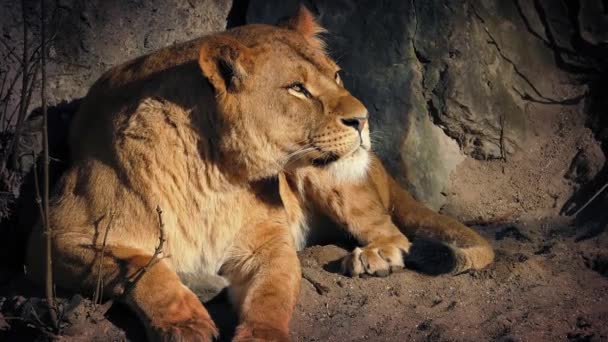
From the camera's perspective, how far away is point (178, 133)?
3.30 m

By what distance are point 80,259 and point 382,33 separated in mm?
Answer: 2198

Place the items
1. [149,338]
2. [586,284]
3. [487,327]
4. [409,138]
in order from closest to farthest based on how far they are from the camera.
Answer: [149,338], [487,327], [586,284], [409,138]

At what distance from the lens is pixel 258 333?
9.70 feet

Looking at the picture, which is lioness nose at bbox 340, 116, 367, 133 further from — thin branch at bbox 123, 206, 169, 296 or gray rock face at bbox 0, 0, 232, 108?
gray rock face at bbox 0, 0, 232, 108

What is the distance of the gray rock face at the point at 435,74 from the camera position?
448 centimetres

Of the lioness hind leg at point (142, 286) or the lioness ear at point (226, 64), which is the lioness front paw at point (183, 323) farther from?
the lioness ear at point (226, 64)

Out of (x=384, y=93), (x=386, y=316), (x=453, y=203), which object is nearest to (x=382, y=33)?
(x=384, y=93)

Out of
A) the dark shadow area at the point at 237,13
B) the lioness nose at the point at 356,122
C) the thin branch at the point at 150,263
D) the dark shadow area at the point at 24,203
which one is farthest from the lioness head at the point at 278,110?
the dark shadow area at the point at 237,13

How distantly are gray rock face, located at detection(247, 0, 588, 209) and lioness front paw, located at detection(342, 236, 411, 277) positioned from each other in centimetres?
73

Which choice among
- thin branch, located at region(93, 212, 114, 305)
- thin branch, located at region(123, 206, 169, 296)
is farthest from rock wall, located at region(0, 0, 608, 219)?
thin branch, located at region(123, 206, 169, 296)

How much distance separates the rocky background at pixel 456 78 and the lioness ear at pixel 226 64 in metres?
1.26

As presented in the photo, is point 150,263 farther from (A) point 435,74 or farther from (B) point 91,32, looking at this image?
(A) point 435,74

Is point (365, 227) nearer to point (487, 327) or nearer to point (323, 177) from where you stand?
point (323, 177)

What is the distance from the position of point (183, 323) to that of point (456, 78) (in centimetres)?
239
